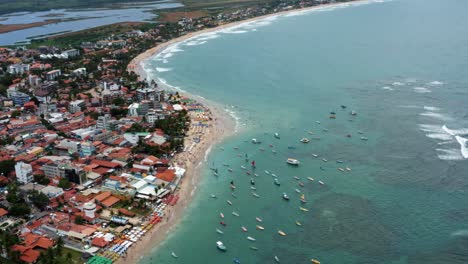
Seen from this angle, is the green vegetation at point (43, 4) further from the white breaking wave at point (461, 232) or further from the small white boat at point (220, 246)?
the white breaking wave at point (461, 232)

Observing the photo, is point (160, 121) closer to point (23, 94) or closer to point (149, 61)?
point (23, 94)

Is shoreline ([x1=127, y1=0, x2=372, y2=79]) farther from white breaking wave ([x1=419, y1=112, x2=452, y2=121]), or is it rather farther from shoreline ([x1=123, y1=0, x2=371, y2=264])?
white breaking wave ([x1=419, y1=112, x2=452, y2=121])

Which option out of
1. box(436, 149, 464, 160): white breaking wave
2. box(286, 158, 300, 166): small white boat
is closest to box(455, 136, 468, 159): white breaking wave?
box(436, 149, 464, 160): white breaking wave

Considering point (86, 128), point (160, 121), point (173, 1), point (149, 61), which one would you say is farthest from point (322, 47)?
point (173, 1)

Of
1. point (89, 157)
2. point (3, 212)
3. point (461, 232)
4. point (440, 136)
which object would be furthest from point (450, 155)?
point (3, 212)

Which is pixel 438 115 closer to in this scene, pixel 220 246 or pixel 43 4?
pixel 220 246

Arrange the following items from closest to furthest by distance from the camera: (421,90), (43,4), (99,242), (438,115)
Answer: (99,242), (438,115), (421,90), (43,4)

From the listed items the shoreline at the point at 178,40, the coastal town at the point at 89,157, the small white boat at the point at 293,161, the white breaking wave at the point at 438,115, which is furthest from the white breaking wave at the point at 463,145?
the shoreline at the point at 178,40
